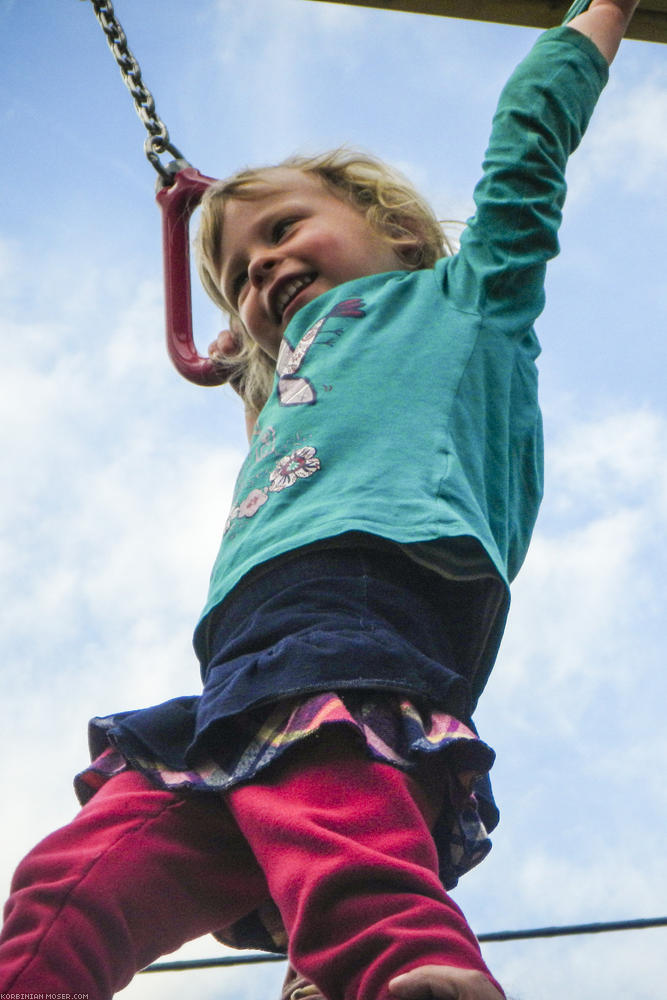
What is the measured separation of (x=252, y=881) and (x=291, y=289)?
739 millimetres

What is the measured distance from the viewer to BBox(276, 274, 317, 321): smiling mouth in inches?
57.3

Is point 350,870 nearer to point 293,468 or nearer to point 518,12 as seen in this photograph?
point 293,468

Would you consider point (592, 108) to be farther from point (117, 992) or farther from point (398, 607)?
point (117, 992)

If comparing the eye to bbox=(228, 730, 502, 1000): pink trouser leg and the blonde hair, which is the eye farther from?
bbox=(228, 730, 502, 1000): pink trouser leg

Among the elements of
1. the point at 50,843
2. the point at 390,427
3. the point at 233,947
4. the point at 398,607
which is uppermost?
the point at 390,427

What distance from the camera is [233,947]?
107 cm

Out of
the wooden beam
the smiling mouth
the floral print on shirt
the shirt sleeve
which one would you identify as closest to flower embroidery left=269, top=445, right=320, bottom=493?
the floral print on shirt

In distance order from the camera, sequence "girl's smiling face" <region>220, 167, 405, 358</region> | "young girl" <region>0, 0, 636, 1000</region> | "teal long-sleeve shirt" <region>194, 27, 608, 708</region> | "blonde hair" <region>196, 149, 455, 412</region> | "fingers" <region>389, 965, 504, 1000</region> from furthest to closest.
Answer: "blonde hair" <region>196, 149, 455, 412</region>, "girl's smiling face" <region>220, 167, 405, 358</region>, "teal long-sleeve shirt" <region>194, 27, 608, 708</region>, "young girl" <region>0, 0, 636, 1000</region>, "fingers" <region>389, 965, 504, 1000</region>

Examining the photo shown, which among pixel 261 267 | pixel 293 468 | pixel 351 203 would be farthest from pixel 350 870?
pixel 351 203

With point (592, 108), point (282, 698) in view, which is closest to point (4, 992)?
Answer: point (282, 698)

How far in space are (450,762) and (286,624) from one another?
6.7 inches

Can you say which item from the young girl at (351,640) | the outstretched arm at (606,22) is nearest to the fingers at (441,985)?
the young girl at (351,640)

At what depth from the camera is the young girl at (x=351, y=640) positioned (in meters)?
0.80

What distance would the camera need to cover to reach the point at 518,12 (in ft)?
5.48
